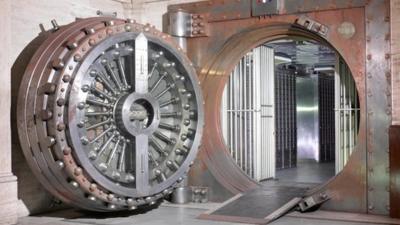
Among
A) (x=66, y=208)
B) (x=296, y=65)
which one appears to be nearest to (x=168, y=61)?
(x=66, y=208)

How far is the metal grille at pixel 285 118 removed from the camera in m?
10.8

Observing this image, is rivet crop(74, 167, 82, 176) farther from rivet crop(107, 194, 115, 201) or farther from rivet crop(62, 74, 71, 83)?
rivet crop(62, 74, 71, 83)

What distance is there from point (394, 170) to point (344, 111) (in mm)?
1716

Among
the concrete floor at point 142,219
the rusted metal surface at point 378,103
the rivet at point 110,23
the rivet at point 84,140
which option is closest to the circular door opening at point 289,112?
the rusted metal surface at point 378,103

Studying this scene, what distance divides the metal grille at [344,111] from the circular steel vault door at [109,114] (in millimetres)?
2027

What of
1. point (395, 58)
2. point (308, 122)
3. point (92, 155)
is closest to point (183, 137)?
point (92, 155)

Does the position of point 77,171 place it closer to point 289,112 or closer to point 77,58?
point 77,58

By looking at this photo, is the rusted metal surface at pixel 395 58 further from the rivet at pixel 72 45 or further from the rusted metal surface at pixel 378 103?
the rivet at pixel 72 45

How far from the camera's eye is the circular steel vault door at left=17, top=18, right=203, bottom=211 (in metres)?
4.62

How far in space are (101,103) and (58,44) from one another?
71cm

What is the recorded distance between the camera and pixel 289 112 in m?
11.4

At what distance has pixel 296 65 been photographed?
12.3 meters

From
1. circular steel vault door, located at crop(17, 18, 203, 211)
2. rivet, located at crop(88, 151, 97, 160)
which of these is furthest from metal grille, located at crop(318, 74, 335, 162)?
rivet, located at crop(88, 151, 97, 160)

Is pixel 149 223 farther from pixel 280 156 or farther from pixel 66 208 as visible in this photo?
pixel 280 156
